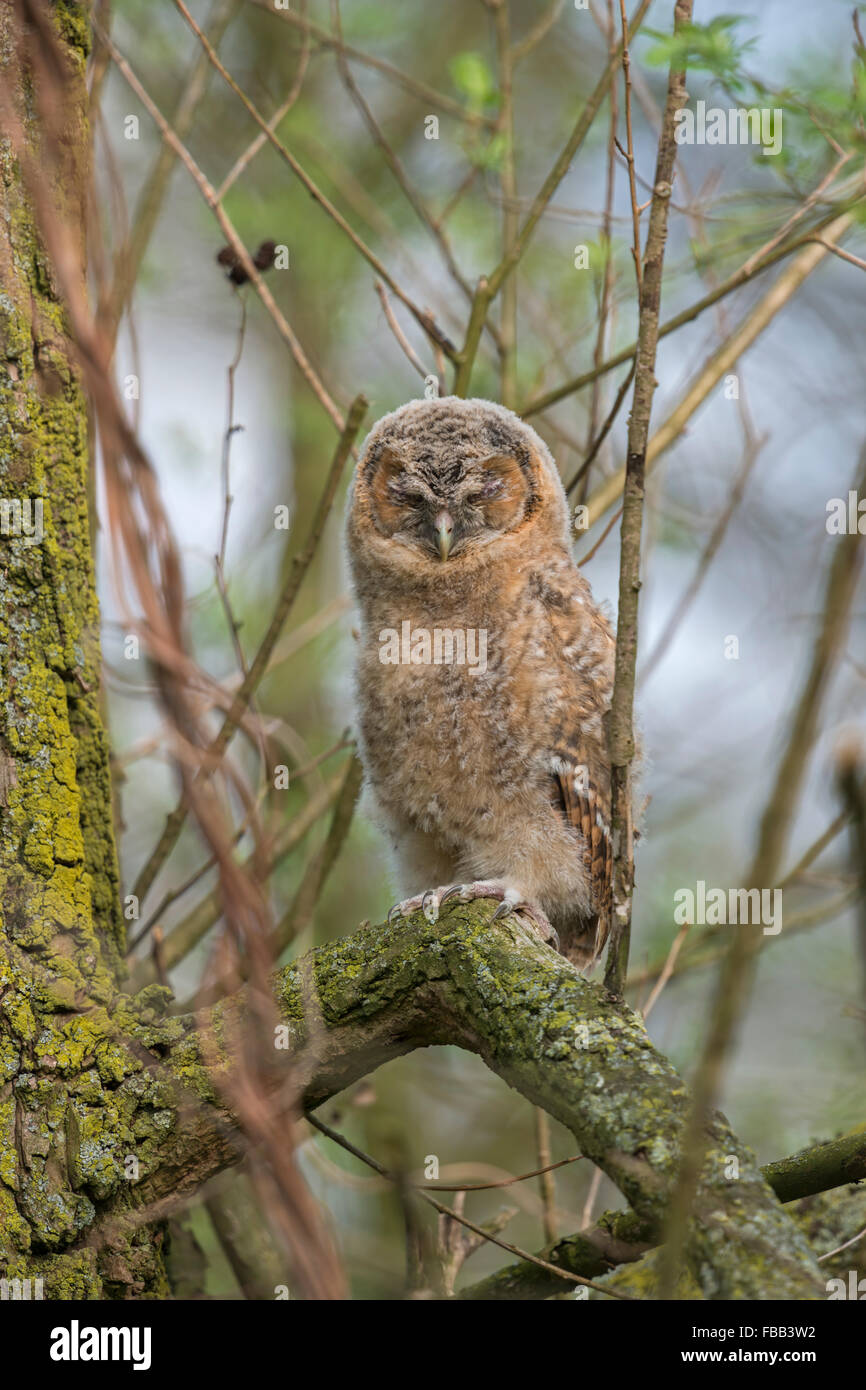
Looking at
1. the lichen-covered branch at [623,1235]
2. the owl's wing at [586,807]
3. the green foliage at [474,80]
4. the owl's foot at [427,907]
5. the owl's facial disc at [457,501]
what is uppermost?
the green foliage at [474,80]

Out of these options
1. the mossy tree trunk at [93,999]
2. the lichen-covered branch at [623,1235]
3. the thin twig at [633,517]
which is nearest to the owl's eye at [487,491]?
the mossy tree trunk at [93,999]

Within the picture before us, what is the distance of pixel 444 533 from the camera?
142 inches

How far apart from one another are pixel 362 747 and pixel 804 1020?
5331 millimetres

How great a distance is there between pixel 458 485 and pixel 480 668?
25.0 inches

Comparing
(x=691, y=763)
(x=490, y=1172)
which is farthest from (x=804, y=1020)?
(x=490, y=1172)

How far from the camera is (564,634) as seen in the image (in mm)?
3516

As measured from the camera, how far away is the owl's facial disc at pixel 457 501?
3.68 metres

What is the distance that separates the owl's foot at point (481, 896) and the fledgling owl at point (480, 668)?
11 millimetres

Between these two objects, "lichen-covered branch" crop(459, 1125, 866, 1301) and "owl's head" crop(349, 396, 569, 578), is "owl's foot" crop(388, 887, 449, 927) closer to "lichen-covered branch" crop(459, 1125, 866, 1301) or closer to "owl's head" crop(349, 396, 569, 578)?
"lichen-covered branch" crop(459, 1125, 866, 1301)

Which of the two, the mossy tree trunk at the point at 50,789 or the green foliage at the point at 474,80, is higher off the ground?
the green foliage at the point at 474,80

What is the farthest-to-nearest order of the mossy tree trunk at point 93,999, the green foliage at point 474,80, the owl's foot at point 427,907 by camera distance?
the green foliage at point 474,80
the owl's foot at point 427,907
the mossy tree trunk at point 93,999

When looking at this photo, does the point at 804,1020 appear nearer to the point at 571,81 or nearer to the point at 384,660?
the point at 384,660

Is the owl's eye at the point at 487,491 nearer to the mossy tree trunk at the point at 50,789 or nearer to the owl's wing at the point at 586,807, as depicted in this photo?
the owl's wing at the point at 586,807

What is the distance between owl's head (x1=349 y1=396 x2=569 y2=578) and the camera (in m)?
3.66
